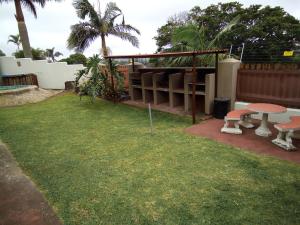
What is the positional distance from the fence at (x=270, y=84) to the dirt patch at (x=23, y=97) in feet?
31.1

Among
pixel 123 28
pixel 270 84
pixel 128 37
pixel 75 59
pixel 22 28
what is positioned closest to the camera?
pixel 270 84

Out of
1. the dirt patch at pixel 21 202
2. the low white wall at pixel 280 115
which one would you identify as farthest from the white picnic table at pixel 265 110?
the dirt patch at pixel 21 202

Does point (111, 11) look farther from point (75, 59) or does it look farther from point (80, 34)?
point (75, 59)

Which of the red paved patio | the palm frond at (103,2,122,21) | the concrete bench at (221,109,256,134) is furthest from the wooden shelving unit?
the palm frond at (103,2,122,21)

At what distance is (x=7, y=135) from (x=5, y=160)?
1.79m

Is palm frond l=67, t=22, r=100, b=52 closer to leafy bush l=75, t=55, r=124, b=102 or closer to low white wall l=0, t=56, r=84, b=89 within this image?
low white wall l=0, t=56, r=84, b=89

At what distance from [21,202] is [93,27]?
12.1 metres

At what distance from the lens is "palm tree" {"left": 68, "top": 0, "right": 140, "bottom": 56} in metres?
12.9

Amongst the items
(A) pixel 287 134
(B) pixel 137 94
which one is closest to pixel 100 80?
(B) pixel 137 94

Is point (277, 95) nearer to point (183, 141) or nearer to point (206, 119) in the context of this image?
point (206, 119)

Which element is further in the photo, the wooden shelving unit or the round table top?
the wooden shelving unit

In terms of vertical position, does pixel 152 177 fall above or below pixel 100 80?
below

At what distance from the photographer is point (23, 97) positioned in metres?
11.0

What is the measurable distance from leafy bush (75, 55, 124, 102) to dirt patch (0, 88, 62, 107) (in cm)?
299
